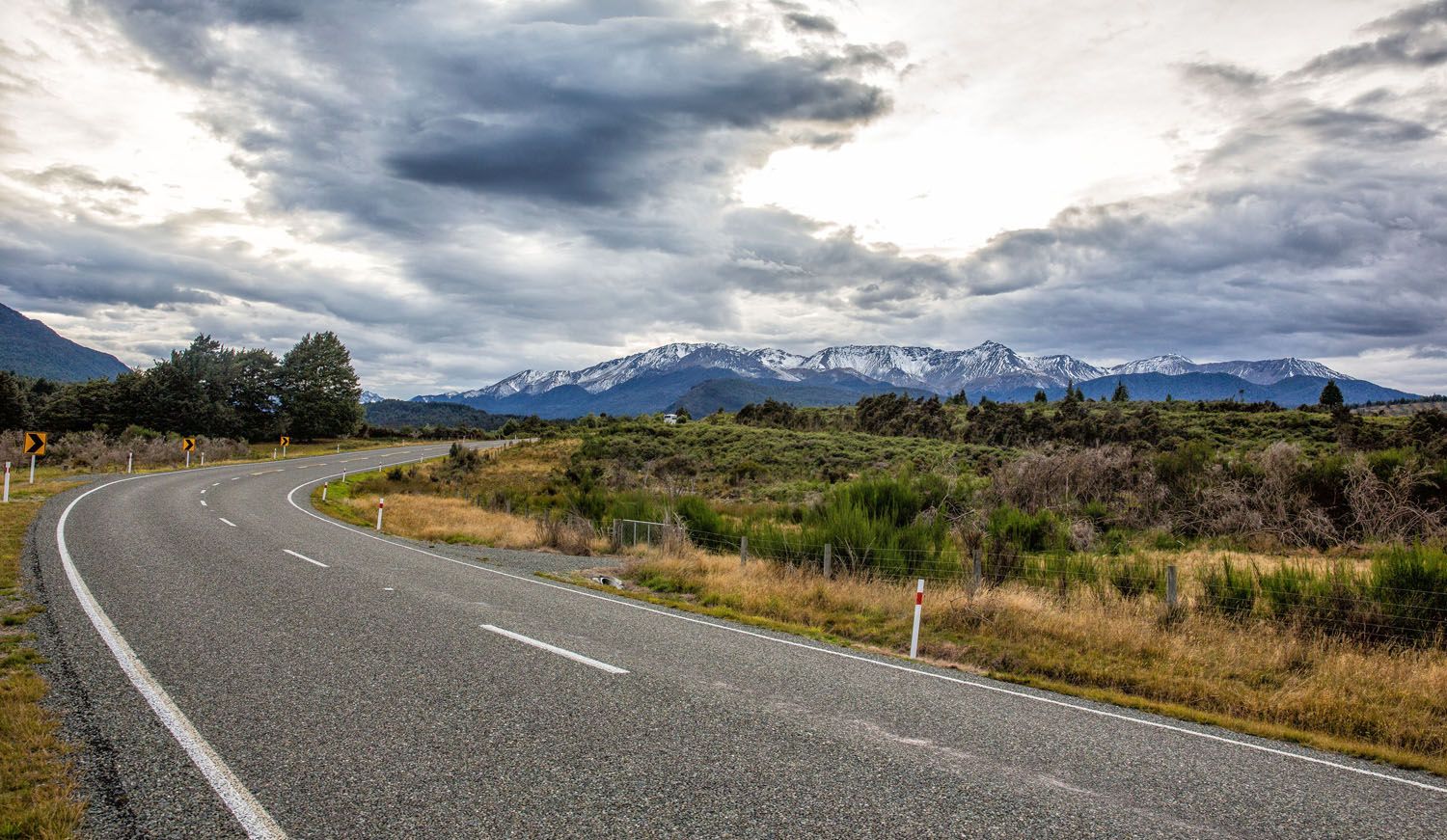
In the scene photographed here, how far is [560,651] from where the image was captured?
789 cm

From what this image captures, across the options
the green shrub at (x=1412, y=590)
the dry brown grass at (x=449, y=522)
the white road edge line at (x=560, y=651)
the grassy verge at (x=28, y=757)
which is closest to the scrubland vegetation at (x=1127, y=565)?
the green shrub at (x=1412, y=590)

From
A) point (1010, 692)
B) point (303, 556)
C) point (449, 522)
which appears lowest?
point (449, 522)

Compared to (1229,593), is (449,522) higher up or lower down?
lower down

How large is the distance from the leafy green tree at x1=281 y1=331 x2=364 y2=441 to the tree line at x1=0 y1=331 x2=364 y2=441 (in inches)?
4.1

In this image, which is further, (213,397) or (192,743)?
(213,397)

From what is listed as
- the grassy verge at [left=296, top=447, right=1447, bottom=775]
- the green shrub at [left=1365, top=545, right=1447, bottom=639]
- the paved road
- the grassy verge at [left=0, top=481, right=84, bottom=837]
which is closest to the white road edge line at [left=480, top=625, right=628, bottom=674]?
the paved road

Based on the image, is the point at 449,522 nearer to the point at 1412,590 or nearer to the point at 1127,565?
the point at 1127,565

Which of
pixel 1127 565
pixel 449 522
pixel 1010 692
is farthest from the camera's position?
pixel 449 522

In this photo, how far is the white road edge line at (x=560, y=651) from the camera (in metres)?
7.26

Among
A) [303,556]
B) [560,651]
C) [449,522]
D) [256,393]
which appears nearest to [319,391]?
[256,393]

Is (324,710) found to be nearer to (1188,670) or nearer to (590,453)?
(1188,670)

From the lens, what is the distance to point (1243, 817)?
4.64m

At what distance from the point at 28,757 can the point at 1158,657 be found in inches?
414

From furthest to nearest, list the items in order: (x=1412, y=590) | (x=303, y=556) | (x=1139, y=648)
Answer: (x=303, y=556) < (x=1412, y=590) < (x=1139, y=648)
